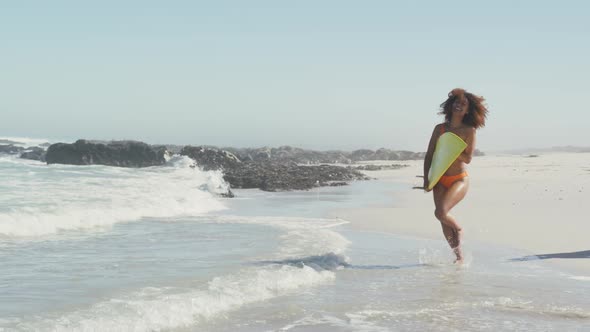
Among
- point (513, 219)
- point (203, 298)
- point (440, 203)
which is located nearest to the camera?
point (203, 298)

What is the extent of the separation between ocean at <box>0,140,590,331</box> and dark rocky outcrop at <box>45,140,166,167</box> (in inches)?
716

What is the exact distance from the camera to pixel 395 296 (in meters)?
6.62

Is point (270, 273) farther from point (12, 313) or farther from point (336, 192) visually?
point (336, 192)

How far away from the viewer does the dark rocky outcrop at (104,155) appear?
31641 mm

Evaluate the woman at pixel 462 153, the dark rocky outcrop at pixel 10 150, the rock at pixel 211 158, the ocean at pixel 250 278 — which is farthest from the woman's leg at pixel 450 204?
the dark rocky outcrop at pixel 10 150

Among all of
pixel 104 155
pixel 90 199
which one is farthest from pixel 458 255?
pixel 104 155

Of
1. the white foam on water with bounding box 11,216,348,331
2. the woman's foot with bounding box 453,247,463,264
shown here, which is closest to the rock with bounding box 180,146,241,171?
the white foam on water with bounding box 11,216,348,331

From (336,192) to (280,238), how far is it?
12221 mm

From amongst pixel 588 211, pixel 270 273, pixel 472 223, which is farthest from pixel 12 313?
pixel 588 211

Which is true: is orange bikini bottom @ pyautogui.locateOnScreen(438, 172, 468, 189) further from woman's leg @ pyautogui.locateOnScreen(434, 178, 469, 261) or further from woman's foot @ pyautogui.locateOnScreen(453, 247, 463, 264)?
woman's foot @ pyautogui.locateOnScreen(453, 247, 463, 264)

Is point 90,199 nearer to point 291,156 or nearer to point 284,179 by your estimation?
point 284,179

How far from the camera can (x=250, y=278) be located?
7.09 m

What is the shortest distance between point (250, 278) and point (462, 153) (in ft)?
10.5

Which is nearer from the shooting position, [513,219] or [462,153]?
[462,153]
